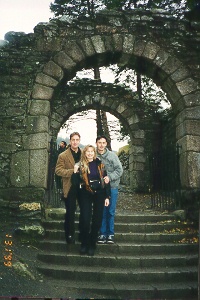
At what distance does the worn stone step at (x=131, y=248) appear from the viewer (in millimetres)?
4875

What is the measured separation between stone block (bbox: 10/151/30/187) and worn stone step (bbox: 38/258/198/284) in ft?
5.60

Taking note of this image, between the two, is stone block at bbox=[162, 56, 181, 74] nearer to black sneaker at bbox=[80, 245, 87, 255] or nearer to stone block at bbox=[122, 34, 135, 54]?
stone block at bbox=[122, 34, 135, 54]

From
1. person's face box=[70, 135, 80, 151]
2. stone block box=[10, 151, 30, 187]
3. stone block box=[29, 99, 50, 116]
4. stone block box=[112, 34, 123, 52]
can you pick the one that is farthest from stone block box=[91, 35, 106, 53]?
stone block box=[10, 151, 30, 187]

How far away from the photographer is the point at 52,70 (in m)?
5.96

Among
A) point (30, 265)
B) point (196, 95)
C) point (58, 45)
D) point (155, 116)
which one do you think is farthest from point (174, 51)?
point (155, 116)

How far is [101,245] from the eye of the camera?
489 cm

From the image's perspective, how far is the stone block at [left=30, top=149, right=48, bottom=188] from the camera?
5.66m

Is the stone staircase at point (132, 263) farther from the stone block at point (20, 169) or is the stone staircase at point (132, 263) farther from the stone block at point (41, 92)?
the stone block at point (41, 92)

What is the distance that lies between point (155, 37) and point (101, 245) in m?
3.90

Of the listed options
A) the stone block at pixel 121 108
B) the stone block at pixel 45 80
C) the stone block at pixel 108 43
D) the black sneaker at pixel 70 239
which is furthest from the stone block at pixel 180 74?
the stone block at pixel 121 108

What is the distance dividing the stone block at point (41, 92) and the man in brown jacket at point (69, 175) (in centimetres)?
153

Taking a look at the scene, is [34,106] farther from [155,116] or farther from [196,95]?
[155,116]

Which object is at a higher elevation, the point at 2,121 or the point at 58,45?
the point at 58,45

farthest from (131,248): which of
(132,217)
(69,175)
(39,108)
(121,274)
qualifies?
(39,108)
